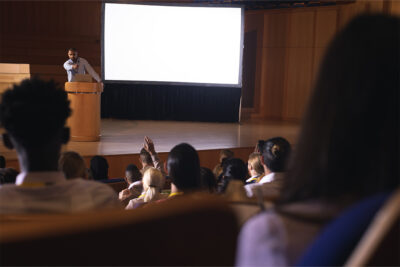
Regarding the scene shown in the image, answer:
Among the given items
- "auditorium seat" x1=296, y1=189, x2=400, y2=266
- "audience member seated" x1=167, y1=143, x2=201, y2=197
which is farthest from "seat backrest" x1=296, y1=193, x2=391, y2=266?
"audience member seated" x1=167, y1=143, x2=201, y2=197

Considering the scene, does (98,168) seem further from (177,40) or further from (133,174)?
(177,40)

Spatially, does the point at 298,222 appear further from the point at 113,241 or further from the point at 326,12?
Result: the point at 326,12

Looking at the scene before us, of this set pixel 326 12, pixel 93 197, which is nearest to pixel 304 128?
pixel 93 197

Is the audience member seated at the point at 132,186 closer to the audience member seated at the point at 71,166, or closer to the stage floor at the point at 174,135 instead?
the audience member seated at the point at 71,166

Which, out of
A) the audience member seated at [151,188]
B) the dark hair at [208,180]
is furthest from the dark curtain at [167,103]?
the audience member seated at [151,188]

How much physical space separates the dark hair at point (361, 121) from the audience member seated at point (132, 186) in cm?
261

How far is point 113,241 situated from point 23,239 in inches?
4.6

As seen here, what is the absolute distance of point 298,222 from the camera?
785mm

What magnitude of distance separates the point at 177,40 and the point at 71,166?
7506 millimetres

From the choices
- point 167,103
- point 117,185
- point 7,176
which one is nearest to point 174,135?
point 167,103

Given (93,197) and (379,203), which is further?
(93,197)

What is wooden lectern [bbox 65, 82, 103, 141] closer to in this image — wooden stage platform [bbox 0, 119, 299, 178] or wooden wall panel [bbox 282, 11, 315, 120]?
wooden stage platform [bbox 0, 119, 299, 178]

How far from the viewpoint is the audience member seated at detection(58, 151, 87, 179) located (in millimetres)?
2306

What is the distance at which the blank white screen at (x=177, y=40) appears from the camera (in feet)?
31.3
